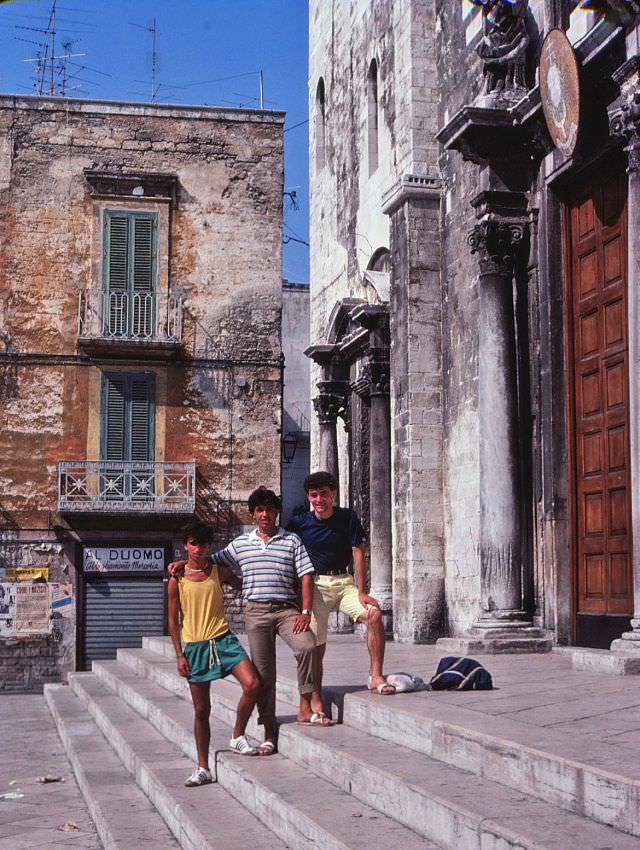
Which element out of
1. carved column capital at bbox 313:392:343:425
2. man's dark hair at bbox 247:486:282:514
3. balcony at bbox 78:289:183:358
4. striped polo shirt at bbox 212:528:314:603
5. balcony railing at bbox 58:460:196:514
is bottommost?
striped polo shirt at bbox 212:528:314:603

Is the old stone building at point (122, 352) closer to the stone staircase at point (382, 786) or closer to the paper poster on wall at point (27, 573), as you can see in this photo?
the paper poster on wall at point (27, 573)

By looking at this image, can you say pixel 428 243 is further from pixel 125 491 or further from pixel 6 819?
pixel 125 491

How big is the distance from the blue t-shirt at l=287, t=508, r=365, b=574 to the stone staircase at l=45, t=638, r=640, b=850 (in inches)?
29.6

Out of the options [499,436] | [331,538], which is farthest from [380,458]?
[331,538]

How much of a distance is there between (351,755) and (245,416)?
19.5m

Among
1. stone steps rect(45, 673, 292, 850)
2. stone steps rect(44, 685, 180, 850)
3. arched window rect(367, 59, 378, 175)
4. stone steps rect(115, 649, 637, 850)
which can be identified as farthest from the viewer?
arched window rect(367, 59, 378, 175)

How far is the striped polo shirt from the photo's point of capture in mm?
6766

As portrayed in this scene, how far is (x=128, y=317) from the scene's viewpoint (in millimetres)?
24484

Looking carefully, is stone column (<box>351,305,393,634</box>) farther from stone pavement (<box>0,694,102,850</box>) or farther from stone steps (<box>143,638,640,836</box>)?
stone steps (<box>143,638,640,836</box>)

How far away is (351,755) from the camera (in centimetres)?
566

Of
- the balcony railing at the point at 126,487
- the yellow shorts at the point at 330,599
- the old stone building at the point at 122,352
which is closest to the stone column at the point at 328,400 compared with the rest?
the balcony railing at the point at 126,487

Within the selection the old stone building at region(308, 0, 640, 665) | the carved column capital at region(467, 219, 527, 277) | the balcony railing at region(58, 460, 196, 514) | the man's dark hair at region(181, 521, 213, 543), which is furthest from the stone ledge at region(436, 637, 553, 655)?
the balcony railing at region(58, 460, 196, 514)

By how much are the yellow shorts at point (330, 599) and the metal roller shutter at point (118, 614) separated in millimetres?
17465

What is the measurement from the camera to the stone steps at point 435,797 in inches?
159
